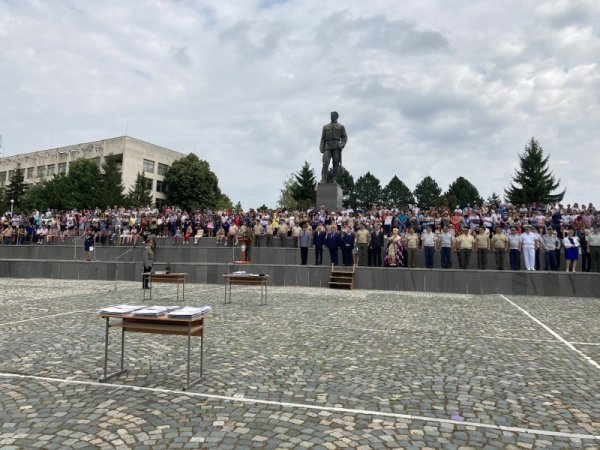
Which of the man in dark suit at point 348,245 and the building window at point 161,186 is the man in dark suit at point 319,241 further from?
the building window at point 161,186

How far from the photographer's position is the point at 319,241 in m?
19.9

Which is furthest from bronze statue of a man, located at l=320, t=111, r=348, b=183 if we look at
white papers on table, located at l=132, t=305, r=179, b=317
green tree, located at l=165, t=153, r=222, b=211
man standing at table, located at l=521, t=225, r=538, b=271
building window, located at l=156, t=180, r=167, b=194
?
building window, located at l=156, t=180, r=167, b=194

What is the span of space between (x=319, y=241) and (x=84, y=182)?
6065 cm

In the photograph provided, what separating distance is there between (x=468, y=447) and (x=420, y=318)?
7.07 m

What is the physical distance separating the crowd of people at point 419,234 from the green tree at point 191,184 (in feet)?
161

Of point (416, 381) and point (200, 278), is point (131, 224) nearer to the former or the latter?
point (200, 278)

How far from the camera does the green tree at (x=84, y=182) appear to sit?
6631cm

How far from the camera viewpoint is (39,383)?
17.0 ft

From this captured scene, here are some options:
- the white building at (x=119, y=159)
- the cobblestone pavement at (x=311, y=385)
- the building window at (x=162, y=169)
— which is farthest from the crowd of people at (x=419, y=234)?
the building window at (x=162, y=169)

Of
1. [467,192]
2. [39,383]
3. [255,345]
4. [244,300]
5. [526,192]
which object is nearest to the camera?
[39,383]

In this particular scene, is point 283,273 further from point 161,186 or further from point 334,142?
point 161,186

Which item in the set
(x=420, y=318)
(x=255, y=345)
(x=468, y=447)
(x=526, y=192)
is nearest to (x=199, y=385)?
(x=255, y=345)

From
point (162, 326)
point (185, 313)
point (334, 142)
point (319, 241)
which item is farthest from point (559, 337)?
point (334, 142)

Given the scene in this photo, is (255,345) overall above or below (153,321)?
below
